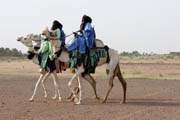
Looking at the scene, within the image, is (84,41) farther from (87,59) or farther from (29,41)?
(29,41)

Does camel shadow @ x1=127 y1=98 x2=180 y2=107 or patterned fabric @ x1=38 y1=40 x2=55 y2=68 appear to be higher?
patterned fabric @ x1=38 y1=40 x2=55 y2=68

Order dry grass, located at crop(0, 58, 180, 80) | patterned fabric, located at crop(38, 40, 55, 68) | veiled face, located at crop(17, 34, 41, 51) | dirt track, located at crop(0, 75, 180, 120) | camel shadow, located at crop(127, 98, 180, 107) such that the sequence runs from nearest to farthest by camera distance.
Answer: dirt track, located at crop(0, 75, 180, 120) → camel shadow, located at crop(127, 98, 180, 107) → patterned fabric, located at crop(38, 40, 55, 68) → veiled face, located at crop(17, 34, 41, 51) → dry grass, located at crop(0, 58, 180, 80)

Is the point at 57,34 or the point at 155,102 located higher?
the point at 57,34

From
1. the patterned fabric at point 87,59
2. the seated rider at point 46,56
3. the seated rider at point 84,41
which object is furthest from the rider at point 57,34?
the patterned fabric at point 87,59

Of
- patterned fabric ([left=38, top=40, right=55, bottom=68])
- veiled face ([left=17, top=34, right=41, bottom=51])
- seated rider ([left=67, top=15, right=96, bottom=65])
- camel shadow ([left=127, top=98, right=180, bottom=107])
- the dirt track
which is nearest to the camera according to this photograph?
the dirt track

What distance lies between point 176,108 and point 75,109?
10.5ft

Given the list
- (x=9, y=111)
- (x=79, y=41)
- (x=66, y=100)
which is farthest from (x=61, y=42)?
(x=9, y=111)

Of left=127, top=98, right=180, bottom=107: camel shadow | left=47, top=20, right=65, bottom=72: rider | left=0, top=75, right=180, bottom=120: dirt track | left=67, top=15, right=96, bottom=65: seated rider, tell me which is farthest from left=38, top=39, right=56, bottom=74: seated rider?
left=127, top=98, right=180, bottom=107: camel shadow

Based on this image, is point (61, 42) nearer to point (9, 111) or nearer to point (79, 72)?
point (79, 72)

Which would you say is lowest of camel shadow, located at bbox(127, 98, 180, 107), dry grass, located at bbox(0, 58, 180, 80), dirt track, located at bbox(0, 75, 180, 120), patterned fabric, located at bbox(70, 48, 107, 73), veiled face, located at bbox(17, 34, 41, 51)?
dry grass, located at bbox(0, 58, 180, 80)

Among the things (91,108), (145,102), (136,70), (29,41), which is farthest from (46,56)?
(136,70)

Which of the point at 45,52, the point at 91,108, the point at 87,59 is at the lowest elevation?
the point at 91,108

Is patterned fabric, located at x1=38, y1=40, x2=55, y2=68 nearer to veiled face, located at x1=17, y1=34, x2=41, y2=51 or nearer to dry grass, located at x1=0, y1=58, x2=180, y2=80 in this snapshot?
veiled face, located at x1=17, y1=34, x2=41, y2=51

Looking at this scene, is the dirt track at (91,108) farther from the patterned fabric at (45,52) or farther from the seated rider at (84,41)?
the seated rider at (84,41)
